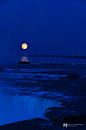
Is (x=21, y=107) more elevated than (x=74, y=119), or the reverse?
(x=21, y=107)

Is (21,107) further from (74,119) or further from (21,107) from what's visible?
(74,119)

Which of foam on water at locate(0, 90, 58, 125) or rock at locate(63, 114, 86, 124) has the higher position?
foam on water at locate(0, 90, 58, 125)

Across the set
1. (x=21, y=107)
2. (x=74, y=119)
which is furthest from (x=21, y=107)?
(x=74, y=119)

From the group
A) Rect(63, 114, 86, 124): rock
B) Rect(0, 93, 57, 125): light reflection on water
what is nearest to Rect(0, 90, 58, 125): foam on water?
Rect(0, 93, 57, 125): light reflection on water

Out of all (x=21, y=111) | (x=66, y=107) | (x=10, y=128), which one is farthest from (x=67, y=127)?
(x=21, y=111)

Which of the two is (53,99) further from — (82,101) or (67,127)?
(67,127)

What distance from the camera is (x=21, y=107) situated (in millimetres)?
21219

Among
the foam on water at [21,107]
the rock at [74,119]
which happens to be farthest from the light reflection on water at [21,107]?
the rock at [74,119]

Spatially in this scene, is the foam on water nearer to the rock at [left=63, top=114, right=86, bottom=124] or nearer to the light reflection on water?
the light reflection on water

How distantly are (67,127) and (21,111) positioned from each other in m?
7.41

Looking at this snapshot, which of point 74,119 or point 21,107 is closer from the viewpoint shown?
point 74,119

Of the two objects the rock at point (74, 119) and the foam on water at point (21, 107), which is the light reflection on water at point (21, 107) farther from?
the rock at point (74, 119)

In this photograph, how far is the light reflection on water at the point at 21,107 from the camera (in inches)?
760

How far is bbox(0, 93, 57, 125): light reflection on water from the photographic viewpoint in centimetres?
1930
